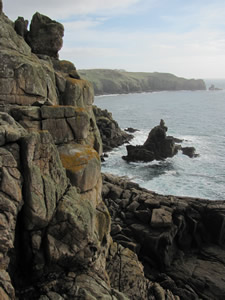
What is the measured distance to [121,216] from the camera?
30562mm

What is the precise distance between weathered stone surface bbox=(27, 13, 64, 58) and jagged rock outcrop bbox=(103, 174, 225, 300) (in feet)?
62.4

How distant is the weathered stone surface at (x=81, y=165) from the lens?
53.7 feet

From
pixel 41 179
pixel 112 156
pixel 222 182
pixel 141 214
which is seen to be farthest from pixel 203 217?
pixel 112 156

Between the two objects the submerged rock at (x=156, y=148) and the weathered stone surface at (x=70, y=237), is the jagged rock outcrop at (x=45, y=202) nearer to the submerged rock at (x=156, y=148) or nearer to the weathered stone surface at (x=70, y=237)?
the weathered stone surface at (x=70, y=237)

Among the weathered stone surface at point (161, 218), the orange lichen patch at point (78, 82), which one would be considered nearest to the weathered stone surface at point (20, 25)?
the orange lichen patch at point (78, 82)

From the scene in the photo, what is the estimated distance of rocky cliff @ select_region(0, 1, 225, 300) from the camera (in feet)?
38.2

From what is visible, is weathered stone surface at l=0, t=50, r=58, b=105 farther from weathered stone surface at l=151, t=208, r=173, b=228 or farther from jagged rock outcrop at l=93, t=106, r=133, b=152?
jagged rock outcrop at l=93, t=106, r=133, b=152

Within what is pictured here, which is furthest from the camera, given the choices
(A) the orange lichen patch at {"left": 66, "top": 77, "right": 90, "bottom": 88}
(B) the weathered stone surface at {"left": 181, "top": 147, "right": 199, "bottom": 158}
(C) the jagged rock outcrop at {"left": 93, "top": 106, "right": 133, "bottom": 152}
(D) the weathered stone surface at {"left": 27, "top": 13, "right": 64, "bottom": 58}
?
(C) the jagged rock outcrop at {"left": 93, "top": 106, "right": 133, "bottom": 152}

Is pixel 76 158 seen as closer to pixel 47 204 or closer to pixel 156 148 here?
pixel 47 204

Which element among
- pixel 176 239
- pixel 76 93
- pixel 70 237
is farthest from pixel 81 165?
pixel 176 239

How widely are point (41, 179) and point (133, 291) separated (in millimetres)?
11101

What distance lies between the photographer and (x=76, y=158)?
16922mm

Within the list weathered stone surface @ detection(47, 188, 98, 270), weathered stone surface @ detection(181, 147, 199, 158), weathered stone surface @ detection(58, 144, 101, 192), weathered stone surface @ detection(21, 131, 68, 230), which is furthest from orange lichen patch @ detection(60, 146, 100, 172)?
weathered stone surface @ detection(181, 147, 199, 158)

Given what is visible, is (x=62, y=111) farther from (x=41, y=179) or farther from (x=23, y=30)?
(x=23, y=30)
